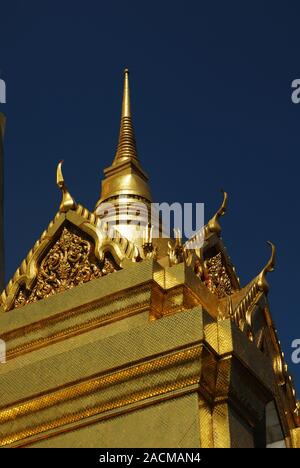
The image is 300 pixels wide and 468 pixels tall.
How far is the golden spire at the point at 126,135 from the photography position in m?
12.1

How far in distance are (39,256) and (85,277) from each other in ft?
1.82

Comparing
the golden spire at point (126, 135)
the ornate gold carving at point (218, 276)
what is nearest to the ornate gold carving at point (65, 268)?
the ornate gold carving at point (218, 276)

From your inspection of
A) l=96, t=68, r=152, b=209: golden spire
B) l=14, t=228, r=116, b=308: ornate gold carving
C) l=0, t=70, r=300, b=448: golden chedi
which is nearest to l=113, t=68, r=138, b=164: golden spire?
l=96, t=68, r=152, b=209: golden spire

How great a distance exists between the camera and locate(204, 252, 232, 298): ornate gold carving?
1076 centimetres

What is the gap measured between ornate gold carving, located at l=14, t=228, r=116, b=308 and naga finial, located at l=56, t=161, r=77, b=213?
0.17 meters

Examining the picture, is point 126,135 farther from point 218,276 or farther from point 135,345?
point 135,345

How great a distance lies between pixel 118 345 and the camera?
31.1 ft

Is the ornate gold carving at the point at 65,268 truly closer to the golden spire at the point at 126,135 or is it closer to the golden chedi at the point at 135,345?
the golden chedi at the point at 135,345

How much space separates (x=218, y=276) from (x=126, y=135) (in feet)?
6.45

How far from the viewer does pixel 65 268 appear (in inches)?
418

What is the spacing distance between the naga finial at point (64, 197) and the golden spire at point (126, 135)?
1199mm

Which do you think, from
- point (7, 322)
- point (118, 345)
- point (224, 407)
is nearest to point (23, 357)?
point (7, 322)

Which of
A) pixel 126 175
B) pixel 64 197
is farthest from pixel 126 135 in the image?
pixel 64 197

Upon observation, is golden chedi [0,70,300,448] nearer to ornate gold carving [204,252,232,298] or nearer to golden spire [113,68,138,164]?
ornate gold carving [204,252,232,298]
